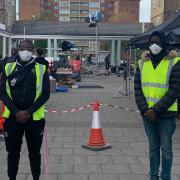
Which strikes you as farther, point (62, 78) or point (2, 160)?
point (62, 78)

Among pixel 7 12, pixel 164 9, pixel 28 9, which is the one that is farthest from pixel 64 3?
pixel 164 9

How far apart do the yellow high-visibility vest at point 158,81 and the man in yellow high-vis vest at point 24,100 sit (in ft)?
3.95

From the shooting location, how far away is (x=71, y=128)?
10.5 meters

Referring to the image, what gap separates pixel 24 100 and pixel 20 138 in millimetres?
514

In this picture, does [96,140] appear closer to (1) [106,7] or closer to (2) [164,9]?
(2) [164,9]

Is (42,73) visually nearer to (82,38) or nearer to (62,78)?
(62,78)

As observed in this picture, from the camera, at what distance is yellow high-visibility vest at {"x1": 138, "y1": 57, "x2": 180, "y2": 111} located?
5.35m

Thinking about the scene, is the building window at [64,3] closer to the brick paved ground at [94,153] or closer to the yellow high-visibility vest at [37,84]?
the brick paved ground at [94,153]

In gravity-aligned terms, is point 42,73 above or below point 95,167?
above

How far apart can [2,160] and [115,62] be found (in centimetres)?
4020

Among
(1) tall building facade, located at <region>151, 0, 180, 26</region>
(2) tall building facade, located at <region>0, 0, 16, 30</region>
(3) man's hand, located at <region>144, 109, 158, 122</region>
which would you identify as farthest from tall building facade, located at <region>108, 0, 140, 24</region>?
(3) man's hand, located at <region>144, 109, 158, 122</region>

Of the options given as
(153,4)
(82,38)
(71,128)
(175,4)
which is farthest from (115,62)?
(71,128)

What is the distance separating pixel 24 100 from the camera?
528cm

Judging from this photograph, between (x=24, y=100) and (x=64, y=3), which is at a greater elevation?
(x=64, y=3)
